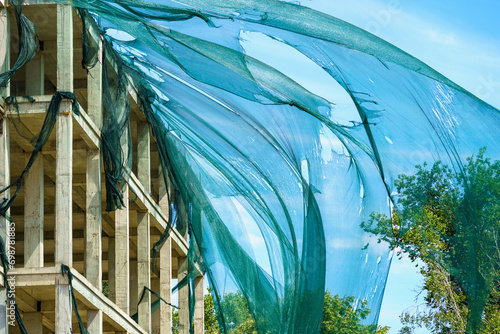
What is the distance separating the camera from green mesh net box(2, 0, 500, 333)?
8.58 metres

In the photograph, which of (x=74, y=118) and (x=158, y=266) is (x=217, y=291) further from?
(x=158, y=266)

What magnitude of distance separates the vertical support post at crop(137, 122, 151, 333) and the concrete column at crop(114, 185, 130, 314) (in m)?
1.78

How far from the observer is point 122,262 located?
1778 centimetres

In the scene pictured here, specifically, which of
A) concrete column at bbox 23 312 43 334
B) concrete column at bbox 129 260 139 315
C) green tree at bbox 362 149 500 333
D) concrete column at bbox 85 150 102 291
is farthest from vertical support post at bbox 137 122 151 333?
green tree at bbox 362 149 500 333

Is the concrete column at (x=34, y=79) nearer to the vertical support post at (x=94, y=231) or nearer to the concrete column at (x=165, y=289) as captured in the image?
the vertical support post at (x=94, y=231)

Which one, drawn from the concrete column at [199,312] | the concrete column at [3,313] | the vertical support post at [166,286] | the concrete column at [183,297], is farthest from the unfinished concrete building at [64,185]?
the concrete column at [199,312]

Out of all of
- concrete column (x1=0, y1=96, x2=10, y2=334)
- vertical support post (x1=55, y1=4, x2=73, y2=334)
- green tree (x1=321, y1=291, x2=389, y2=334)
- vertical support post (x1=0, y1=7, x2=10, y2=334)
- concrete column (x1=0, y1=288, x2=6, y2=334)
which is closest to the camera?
green tree (x1=321, y1=291, x2=389, y2=334)

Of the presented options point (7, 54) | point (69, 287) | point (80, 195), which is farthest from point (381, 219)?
point (80, 195)

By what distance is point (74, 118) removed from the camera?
14.5 meters

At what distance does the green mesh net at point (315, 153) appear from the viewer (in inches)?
338

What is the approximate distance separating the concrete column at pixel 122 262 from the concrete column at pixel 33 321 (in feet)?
5.96

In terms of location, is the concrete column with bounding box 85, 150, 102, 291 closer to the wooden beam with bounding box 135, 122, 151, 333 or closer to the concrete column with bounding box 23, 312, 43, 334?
the concrete column with bounding box 23, 312, 43, 334

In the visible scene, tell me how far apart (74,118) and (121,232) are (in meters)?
4.11

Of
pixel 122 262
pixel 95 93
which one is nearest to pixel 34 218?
pixel 95 93
